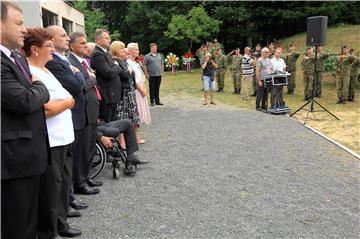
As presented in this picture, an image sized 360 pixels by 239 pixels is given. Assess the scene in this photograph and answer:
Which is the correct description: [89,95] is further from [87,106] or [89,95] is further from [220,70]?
[220,70]

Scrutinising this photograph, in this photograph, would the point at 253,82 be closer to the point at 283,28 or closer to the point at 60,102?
the point at 60,102

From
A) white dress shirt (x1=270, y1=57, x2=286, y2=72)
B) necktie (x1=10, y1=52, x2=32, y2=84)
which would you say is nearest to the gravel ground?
necktie (x1=10, y1=52, x2=32, y2=84)

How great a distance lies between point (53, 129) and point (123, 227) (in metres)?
1.13

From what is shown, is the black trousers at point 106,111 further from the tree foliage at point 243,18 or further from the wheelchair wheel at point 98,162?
the tree foliage at point 243,18

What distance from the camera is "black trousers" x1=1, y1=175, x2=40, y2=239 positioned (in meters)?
2.48

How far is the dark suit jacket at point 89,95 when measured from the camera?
159 inches

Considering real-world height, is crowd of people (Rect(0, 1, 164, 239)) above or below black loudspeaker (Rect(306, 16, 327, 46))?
below

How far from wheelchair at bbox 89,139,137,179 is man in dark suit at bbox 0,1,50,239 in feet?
7.24

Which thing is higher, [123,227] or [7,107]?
[7,107]

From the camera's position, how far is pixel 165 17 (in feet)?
105

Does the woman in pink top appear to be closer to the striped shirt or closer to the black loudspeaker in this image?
the black loudspeaker

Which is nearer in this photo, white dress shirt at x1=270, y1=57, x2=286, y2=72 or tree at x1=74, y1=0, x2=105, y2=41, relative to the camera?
white dress shirt at x1=270, y1=57, x2=286, y2=72

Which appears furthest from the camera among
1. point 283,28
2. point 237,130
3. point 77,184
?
point 283,28

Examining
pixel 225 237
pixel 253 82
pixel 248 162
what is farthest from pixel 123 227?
pixel 253 82
